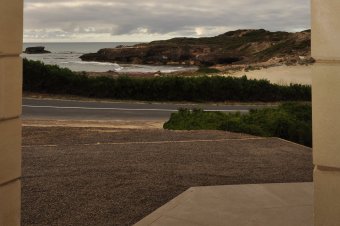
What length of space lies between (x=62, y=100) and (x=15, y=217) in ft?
74.9

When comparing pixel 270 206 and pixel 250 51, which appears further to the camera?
pixel 250 51

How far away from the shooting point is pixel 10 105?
3785 millimetres

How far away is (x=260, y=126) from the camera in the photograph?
14234mm

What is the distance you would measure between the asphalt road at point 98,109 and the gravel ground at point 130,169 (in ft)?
25.4

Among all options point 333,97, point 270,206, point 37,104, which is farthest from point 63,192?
point 37,104

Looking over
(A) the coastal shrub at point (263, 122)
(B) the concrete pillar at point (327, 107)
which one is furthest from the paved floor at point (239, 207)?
(A) the coastal shrub at point (263, 122)

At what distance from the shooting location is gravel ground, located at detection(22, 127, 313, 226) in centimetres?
646

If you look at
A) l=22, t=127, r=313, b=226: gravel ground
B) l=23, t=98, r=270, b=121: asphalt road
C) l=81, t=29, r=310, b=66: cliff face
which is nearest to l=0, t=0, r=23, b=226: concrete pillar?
l=22, t=127, r=313, b=226: gravel ground

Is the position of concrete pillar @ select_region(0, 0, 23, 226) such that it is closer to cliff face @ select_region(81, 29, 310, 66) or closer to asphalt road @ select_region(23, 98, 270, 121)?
asphalt road @ select_region(23, 98, 270, 121)

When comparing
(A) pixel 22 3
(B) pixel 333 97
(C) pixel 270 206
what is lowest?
(C) pixel 270 206

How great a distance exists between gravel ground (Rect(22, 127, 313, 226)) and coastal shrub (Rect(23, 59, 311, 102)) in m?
14.7

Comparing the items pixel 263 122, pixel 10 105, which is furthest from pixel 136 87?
pixel 10 105

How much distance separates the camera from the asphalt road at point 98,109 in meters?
21.2

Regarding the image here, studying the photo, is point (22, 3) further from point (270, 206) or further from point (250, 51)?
point (250, 51)
